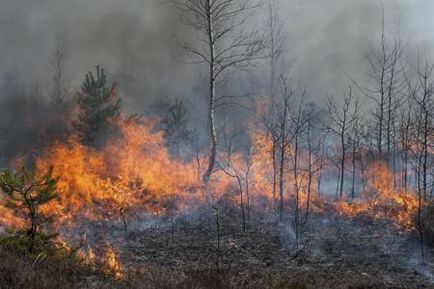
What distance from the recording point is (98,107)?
2672 centimetres

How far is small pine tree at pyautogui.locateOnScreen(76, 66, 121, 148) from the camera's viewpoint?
26.4m

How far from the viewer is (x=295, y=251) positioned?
13102mm

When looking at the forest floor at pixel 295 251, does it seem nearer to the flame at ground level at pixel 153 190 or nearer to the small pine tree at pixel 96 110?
the flame at ground level at pixel 153 190

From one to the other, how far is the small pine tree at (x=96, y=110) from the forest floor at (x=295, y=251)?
40.7 feet

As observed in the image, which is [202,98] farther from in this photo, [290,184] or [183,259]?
[183,259]

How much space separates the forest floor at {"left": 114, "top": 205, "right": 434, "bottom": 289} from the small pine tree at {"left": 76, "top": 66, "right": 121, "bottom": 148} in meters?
12.4

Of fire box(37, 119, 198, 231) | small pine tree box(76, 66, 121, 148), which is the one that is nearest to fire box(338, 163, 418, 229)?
fire box(37, 119, 198, 231)

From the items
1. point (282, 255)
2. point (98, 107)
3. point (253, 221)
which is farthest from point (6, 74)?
point (282, 255)

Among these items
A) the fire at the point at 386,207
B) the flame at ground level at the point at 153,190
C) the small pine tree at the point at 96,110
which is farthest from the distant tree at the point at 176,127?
the fire at the point at 386,207

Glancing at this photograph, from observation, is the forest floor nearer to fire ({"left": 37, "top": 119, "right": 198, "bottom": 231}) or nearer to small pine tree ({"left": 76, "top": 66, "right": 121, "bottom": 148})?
fire ({"left": 37, "top": 119, "right": 198, "bottom": 231})

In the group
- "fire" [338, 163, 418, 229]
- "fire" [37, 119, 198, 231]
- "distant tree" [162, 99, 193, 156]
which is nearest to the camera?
"fire" [338, 163, 418, 229]

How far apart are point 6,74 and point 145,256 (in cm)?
2962

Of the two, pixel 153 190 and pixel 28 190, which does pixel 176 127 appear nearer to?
pixel 153 190

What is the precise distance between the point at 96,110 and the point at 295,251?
17164mm
